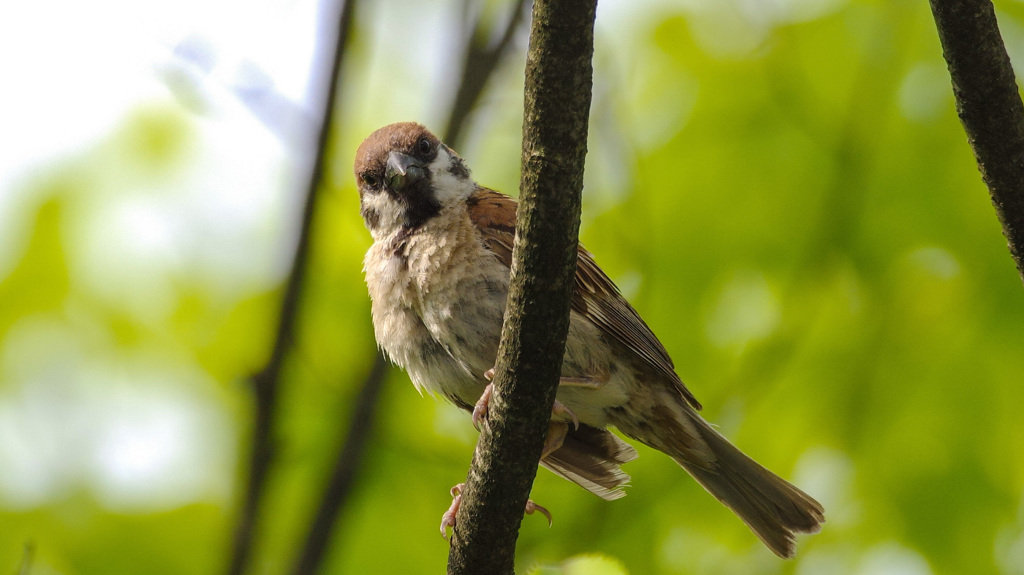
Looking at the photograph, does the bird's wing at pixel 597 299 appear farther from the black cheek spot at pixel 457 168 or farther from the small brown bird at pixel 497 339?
the black cheek spot at pixel 457 168

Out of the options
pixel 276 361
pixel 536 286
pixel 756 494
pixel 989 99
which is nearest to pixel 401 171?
pixel 276 361

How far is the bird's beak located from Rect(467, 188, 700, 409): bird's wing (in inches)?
14.8

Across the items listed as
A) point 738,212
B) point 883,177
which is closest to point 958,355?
point 883,177

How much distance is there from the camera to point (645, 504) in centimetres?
554

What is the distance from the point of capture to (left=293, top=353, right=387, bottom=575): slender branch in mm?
4160

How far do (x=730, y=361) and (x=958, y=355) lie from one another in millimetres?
1296

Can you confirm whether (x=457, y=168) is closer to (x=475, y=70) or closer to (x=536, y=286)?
(x=475, y=70)

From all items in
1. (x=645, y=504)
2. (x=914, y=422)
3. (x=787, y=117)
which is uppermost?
(x=787, y=117)

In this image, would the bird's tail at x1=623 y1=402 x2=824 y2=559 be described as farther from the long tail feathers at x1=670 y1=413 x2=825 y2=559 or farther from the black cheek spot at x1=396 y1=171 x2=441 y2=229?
the black cheek spot at x1=396 y1=171 x2=441 y2=229

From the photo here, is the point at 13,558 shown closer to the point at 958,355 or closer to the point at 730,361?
the point at 730,361

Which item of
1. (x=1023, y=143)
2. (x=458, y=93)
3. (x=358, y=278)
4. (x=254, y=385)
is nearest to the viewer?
(x=1023, y=143)

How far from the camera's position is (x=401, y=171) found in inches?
187

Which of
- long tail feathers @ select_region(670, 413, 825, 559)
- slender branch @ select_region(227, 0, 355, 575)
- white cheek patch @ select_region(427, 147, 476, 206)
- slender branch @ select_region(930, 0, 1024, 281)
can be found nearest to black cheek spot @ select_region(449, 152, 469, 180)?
white cheek patch @ select_region(427, 147, 476, 206)

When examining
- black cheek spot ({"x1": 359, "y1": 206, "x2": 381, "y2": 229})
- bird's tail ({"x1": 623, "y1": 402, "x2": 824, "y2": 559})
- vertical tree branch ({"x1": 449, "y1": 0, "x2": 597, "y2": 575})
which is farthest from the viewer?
black cheek spot ({"x1": 359, "y1": 206, "x2": 381, "y2": 229})
